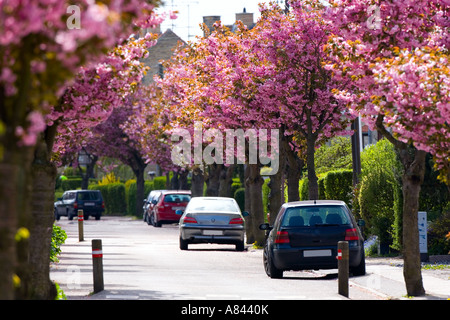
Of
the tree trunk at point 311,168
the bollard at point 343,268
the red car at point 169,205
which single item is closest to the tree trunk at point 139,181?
the red car at point 169,205

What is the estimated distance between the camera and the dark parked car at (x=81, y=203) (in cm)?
6062

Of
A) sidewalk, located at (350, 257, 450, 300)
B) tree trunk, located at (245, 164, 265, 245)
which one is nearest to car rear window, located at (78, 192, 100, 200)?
tree trunk, located at (245, 164, 265, 245)

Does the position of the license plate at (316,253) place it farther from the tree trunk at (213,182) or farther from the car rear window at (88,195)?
the car rear window at (88,195)

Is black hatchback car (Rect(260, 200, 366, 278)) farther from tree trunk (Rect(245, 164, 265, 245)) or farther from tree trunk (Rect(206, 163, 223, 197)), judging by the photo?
tree trunk (Rect(206, 163, 223, 197))

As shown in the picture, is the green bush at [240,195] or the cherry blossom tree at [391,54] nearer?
the cherry blossom tree at [391,54]

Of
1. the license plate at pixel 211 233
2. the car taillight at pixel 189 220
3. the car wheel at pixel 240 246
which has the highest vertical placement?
the car taillight at pixel 189 220

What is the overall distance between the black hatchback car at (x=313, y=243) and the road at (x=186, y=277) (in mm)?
321

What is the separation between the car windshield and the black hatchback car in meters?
9.83

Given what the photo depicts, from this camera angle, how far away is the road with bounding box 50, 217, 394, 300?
15.6m

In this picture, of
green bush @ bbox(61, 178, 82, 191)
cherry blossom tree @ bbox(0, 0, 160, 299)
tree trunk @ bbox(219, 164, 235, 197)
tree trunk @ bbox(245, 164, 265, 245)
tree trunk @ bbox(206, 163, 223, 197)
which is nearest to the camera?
cherry blossom tree @ bbox(0, 0, 160, 299)

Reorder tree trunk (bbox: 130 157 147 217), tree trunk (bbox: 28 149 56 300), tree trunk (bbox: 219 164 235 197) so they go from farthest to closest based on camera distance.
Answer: tree trunk (bbox: 130 157 147 217), tree trunk (bbox: 219 164 235 197), tree trunk (bbox: 28 149 56 300)

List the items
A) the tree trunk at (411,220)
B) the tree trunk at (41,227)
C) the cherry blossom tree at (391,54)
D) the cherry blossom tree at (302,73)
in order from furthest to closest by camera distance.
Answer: the cherry blossom tree at (302,73)
the tree trunk at (411,220)
the cherry blossom tree at (391,54)
the tree trunk at (41,227)

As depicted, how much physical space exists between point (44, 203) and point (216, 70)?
752 inches

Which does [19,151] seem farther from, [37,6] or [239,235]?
[239,235]
